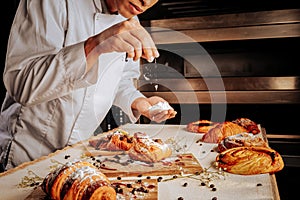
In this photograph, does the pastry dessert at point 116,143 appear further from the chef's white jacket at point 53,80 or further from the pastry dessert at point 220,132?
the pastry dessert at point 220,132

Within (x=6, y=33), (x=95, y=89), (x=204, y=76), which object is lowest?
(x=204, y=76)

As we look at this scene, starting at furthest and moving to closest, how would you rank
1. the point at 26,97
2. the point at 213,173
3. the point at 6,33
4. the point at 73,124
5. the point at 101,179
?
the point at 6,33 → the point at 73,124 → the point at 26,97 → the point at 213,173 → the point at 101,179

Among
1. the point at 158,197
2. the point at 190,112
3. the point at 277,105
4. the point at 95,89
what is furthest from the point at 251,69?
the point at 158,197

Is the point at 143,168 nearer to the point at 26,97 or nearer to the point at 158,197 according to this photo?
the point at 158,197

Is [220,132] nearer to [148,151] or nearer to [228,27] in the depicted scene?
[148,151]

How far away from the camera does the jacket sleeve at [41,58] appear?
3.50 feet

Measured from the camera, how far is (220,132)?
1.40 meters

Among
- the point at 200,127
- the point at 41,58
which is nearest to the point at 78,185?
the point at 41,58

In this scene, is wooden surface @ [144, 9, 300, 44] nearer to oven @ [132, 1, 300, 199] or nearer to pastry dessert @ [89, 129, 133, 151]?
oven @ [132, 1, 300, 199]

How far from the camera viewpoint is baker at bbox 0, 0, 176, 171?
105 cm

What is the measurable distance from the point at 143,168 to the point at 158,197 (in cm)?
22

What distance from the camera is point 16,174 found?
3.20 ft

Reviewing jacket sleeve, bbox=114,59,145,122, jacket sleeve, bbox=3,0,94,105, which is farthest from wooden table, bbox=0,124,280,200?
jacket sleeve, bbox=114,59,145,122

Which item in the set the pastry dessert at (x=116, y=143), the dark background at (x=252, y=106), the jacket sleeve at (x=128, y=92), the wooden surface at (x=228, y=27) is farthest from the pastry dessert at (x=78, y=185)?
the wooden surface at (x=228, y=27)
